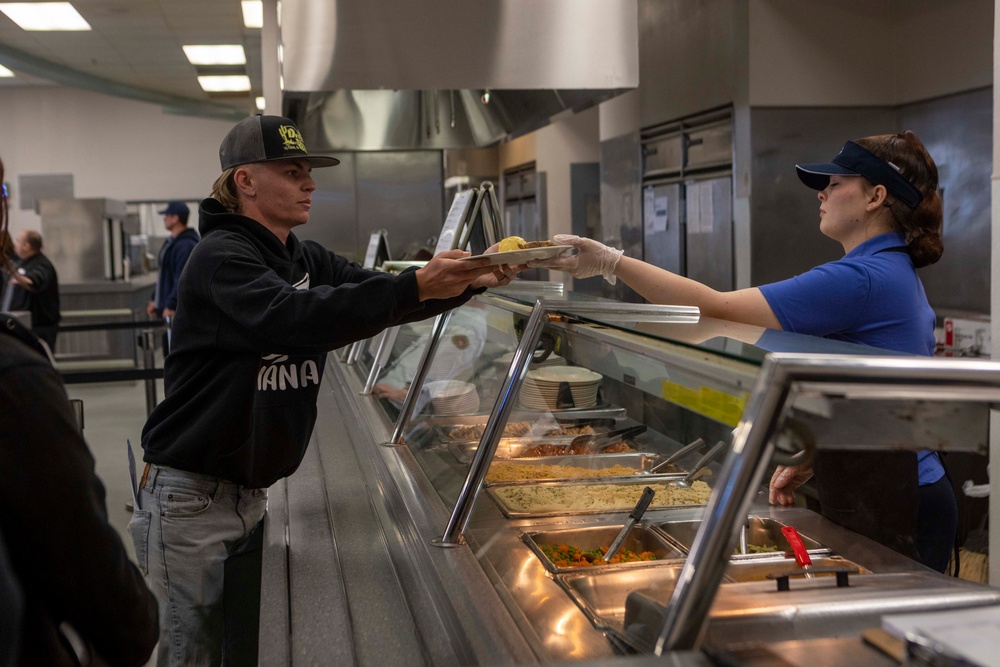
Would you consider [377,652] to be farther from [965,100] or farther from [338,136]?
[338,136]

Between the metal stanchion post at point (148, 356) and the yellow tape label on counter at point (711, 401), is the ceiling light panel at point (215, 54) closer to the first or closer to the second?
the metal stanchion post at point (148, 356)

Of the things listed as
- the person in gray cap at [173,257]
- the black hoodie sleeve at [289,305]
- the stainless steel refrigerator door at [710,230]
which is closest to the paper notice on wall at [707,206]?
the stainless steel refrigerator door at [710,230]

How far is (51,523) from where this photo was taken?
118cm

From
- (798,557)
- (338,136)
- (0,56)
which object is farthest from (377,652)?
(0,56)

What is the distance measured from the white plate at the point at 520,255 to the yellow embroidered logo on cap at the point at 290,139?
0.64m

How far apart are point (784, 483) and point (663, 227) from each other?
4.43m

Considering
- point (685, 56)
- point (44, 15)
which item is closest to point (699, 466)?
point (685, 56)

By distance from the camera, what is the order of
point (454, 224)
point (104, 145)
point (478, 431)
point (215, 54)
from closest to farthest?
1. point (478, 431)
2. point (454, 224)
3. point (215, 54)
4. point (104, 145)

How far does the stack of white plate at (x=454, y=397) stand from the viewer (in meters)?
3.06

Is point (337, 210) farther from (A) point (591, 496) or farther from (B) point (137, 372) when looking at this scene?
(A) point (591, 496)

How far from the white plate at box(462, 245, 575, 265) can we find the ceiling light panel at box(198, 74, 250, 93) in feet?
39.4

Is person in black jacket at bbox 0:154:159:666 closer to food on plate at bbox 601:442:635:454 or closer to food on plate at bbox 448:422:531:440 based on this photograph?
food on plate at bbox 448:422:531:440

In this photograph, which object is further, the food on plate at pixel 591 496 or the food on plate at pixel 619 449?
the food on plate at pixel 619 449

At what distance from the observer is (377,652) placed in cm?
176
